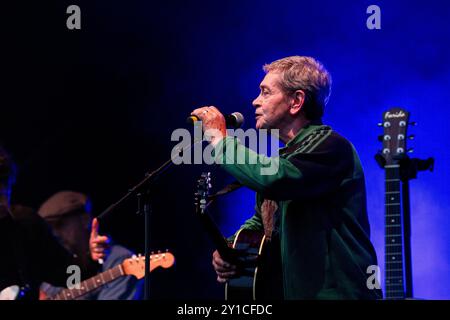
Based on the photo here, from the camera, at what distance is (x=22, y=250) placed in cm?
407

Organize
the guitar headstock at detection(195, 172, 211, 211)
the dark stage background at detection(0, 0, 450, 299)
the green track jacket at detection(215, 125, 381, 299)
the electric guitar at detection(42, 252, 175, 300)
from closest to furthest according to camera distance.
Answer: the green track jacket at detection(215, 125, 381, 299) → the guitar headstock at detection(195, 172, 211, 211) → the dark stage background at detection(0, 0, 450, 299) → the electric guitar at detection(42, 252, 175, 300)

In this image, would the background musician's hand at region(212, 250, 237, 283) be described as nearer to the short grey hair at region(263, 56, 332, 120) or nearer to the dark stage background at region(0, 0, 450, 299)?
the short grey hair at region(263, 56, 332, 120)

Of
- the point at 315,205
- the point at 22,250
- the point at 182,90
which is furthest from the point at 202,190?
the point at 182,90

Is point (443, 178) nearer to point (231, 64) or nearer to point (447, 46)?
point (447, 46)

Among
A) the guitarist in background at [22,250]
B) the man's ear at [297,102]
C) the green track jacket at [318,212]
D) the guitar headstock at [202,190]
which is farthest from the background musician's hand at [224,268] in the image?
the guitarist in background at [22,250]

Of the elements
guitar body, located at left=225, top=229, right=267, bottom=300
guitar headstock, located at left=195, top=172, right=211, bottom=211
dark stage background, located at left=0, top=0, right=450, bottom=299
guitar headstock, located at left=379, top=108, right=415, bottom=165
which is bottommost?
guitar body, located at left=225, top=229, right=267, bottom=300

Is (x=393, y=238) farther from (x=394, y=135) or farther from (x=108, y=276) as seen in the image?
(x=108, y=276)

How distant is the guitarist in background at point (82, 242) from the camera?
545cm

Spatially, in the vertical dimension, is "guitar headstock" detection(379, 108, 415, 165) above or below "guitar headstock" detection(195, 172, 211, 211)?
above

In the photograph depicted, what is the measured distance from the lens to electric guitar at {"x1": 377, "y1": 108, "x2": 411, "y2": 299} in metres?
3.33

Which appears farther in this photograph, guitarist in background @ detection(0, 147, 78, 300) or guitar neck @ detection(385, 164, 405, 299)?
guitarist in background @ detection(0, 147, 78, 300)

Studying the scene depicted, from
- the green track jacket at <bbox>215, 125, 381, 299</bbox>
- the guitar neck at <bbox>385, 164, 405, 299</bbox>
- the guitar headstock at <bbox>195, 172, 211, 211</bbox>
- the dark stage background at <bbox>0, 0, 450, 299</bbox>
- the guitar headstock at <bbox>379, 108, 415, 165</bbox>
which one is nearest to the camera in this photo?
the green track jacket at <bbox>215, 125, 381, 299</bbox>

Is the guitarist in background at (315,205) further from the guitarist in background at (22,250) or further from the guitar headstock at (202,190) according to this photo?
the guitarist in background at (22,250)

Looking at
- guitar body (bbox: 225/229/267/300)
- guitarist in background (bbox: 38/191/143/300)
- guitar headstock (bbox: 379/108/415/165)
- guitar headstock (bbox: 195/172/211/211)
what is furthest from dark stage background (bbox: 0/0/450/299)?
guitar headstock (bbox: 195/172/211/211)
